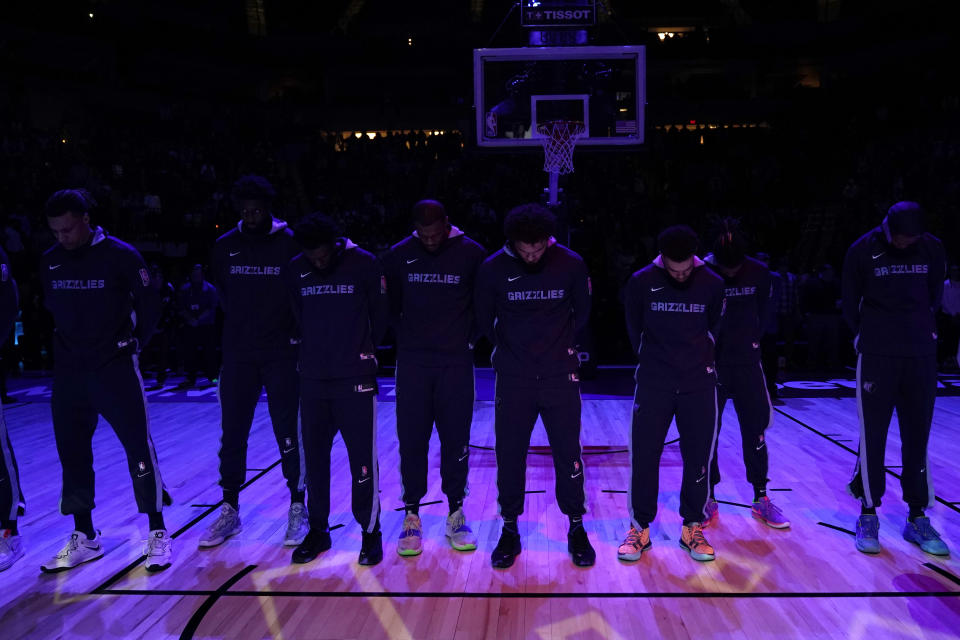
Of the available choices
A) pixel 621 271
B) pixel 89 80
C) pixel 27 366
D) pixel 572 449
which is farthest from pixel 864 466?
pixel 89 80

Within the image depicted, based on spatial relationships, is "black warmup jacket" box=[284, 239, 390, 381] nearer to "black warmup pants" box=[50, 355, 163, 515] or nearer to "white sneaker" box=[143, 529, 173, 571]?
"black warmup pants" box=[50, 355, 163, 515]

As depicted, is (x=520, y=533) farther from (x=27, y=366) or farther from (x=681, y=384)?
(x=27, y=366)

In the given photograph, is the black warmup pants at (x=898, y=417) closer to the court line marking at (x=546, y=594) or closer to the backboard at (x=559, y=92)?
the court line marking at (x=546, y=594)

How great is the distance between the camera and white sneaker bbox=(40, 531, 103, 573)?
4.23 meters

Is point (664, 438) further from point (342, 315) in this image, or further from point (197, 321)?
point (197, 321)

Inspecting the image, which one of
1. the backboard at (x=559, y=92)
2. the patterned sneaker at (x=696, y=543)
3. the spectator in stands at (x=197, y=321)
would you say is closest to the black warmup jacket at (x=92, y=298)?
the patterned sneaker at (x=696, y=543)

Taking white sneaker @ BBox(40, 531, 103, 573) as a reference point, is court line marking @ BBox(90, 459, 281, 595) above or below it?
below

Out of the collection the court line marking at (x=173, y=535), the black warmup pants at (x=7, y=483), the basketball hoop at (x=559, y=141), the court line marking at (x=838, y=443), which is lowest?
the court line marking at (x=838, y=443)

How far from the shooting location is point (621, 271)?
47.9 ft

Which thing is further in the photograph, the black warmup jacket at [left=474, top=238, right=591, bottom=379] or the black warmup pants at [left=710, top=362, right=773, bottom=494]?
the black warmup pants at [left=710, top=362, right=773, bottom=494]

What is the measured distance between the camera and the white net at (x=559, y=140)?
7906mm

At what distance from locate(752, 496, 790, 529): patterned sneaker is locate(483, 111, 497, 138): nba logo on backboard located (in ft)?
16.1

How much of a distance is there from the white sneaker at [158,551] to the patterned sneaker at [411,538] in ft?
4.47

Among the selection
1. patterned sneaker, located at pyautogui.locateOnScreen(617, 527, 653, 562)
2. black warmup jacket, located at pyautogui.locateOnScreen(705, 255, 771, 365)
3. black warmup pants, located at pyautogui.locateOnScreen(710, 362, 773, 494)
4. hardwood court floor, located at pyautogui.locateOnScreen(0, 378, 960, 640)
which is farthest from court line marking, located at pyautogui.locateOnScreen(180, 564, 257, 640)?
black warmup jacket, located at pyautogui.locateOnScreen(705, 255, 771, 365)
